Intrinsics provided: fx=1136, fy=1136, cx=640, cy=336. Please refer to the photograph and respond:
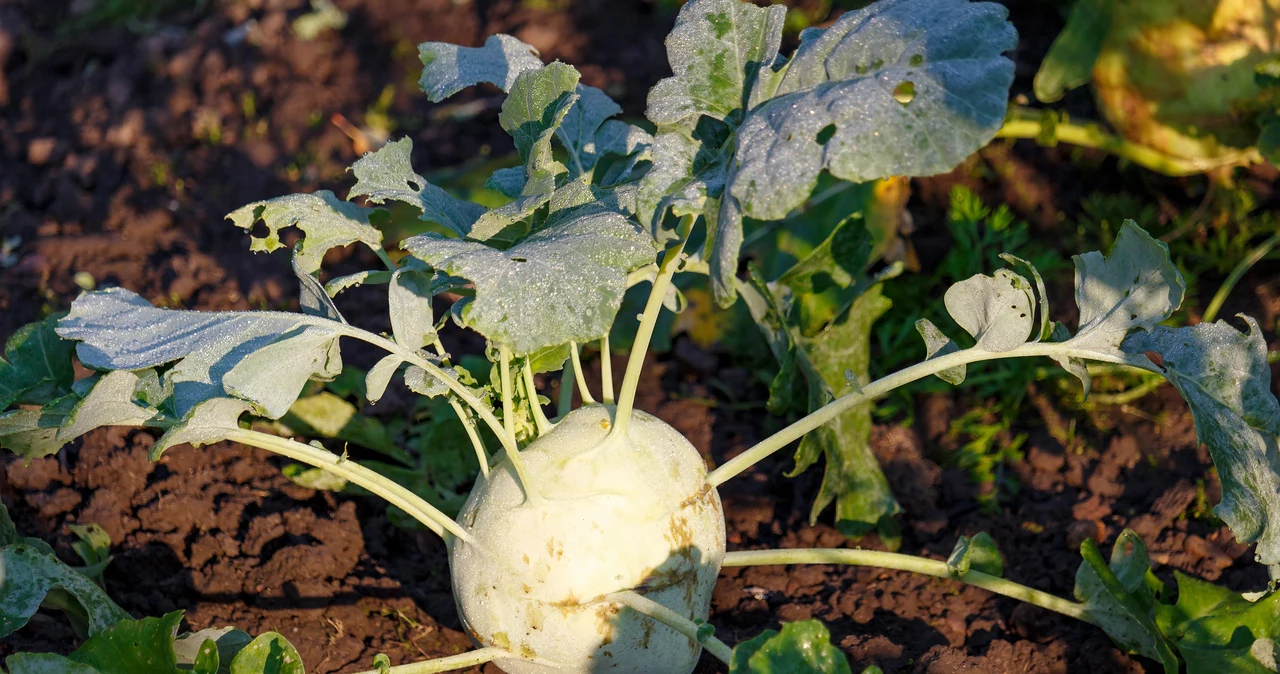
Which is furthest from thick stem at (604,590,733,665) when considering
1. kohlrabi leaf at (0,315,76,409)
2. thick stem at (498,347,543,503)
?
kohlrabi leaf at (0,315,76,409)

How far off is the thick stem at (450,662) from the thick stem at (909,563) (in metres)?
0.43

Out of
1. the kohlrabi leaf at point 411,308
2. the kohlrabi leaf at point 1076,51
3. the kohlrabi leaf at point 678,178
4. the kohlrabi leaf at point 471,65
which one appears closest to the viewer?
the kohlrabi leaf at point 678,178

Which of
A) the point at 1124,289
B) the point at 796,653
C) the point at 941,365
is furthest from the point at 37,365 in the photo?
the point at 1124,289

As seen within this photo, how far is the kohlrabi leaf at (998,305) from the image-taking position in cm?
172

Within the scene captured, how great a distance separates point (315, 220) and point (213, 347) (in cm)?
32

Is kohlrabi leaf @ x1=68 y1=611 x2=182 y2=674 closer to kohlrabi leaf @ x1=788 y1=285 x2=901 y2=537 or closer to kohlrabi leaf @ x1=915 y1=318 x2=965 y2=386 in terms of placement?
kohlrabi leaf @ x1=788 y1=285 x2=901 y2=537

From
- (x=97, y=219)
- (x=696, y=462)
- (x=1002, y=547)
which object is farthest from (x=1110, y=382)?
(x=97, y=219)

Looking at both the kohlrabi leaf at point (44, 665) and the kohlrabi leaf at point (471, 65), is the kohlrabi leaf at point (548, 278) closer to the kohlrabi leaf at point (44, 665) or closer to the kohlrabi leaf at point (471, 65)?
the kohlrabi leaf at point (471, 65)

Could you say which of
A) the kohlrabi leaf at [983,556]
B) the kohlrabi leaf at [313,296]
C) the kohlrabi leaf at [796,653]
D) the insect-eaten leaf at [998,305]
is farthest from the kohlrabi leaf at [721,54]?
the kohlrabi leaf at [983,556]

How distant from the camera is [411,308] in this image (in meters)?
1.77

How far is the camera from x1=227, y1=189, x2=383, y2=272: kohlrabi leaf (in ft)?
6.16

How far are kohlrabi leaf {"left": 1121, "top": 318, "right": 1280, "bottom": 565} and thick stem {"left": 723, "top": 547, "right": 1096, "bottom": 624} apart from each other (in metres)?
0.36

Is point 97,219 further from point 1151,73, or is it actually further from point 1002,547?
point 1151,73

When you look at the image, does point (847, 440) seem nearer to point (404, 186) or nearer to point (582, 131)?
point (582, 131)
